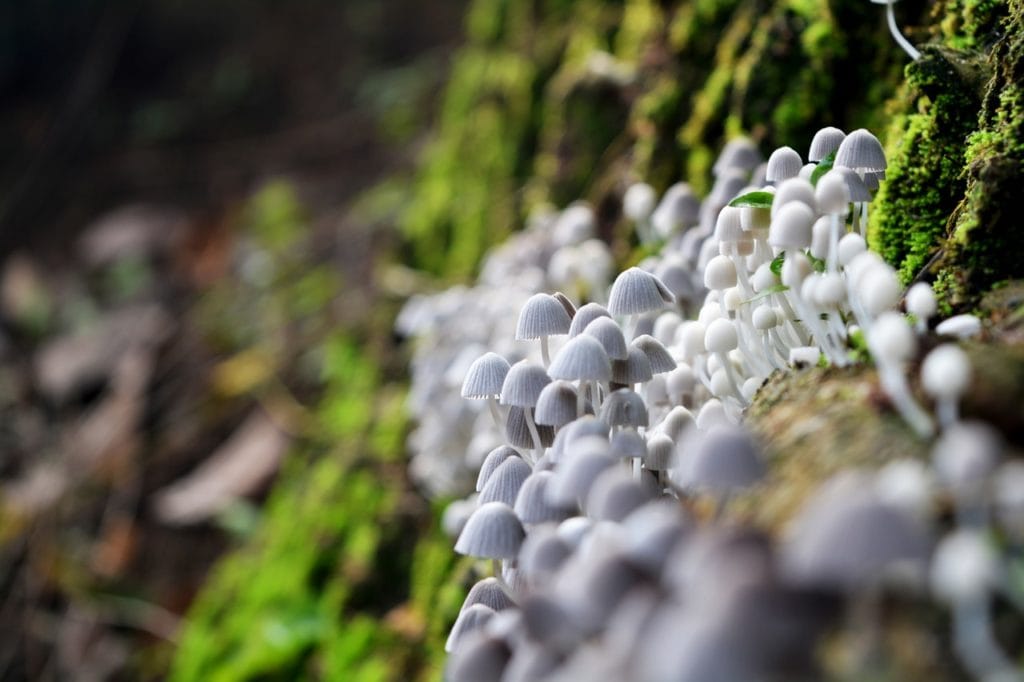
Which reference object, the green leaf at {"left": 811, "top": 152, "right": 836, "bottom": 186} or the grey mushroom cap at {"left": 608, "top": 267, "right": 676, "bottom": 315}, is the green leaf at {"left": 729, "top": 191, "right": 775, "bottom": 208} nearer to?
the green leaf at {"left": 811, "top": 152, "right": 836, "bottom": 186}

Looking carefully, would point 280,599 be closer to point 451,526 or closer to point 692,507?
point 451,526

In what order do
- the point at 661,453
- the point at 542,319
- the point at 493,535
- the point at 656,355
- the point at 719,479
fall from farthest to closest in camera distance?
the point at 542,319 → the point at 656,355 → the point at 661,453 → the point at 493,535 → the point at 719,479

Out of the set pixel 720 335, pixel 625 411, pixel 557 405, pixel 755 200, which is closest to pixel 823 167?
pixel 755 200


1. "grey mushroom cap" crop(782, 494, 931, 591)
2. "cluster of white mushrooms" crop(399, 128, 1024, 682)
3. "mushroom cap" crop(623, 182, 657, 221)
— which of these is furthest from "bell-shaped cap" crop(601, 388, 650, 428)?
"mushroom cap" crop(623, 182, 657, 221)

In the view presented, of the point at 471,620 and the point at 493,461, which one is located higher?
the point at 493,461

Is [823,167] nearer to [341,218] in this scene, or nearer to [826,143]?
[826,143]

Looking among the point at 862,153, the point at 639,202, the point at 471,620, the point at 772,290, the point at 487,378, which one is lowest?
the point at 471,620

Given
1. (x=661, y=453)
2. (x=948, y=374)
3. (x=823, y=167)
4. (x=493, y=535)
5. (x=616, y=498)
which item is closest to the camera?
(x=948, y=374)
